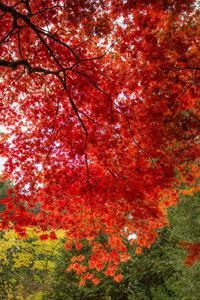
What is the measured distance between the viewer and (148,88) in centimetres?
741

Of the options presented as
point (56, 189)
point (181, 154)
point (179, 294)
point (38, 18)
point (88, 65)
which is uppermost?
point (38, 18)

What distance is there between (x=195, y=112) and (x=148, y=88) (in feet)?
5.24

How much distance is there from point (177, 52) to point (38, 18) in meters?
4.31

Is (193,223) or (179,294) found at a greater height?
(193,223)

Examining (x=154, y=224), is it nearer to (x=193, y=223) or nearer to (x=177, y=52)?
(x=193, y=223)

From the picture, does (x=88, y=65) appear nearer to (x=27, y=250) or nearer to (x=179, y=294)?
(x=179, y=294)

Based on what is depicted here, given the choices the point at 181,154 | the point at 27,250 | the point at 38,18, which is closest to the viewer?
the point at 181,154

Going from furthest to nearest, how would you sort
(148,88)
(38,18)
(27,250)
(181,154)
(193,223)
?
(27,250) → (193,223) → (38,18) → (148,88) → (181,154)

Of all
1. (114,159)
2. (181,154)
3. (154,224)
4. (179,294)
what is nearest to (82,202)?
(114,159)

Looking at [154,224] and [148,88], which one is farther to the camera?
[154,224]

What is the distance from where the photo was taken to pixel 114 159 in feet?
28.6

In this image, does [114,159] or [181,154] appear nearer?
[181,154]

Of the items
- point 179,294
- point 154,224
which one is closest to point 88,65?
point 154,224

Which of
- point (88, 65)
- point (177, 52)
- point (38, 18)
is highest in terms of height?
point (38, 18)
